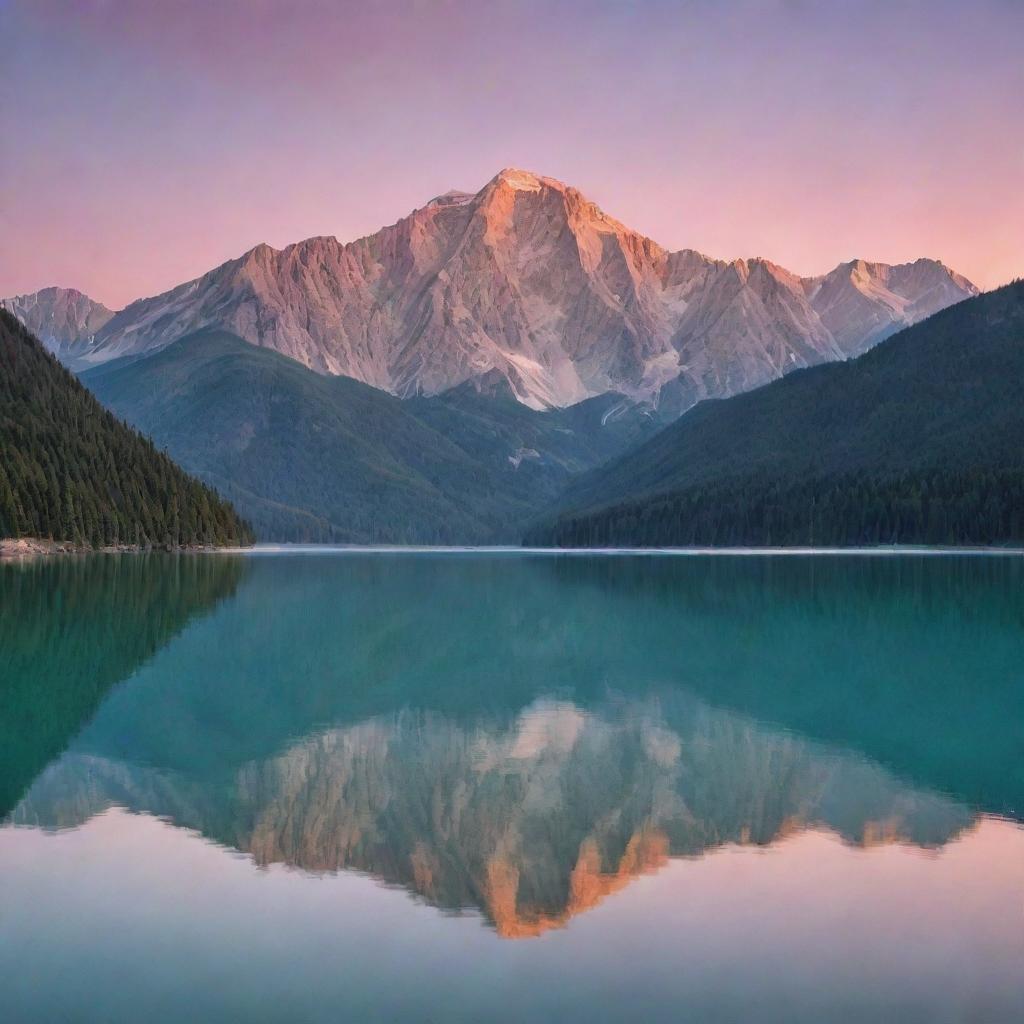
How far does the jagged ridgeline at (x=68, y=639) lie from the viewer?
27523 millimetres

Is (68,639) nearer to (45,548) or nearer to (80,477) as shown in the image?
(45,548)

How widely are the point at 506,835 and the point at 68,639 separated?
3085 cm

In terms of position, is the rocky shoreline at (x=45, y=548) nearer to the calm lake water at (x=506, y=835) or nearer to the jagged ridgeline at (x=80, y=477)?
the jagged ridgeline at (x=80, y=477)

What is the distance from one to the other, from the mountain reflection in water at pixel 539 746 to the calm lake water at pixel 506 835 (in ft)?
0.36

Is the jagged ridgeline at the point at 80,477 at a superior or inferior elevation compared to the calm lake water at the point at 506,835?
superior

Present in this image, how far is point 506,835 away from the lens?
20.0m

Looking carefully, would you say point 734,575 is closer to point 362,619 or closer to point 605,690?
point 362,619

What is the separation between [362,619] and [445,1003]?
159 feet

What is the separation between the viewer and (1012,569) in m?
119

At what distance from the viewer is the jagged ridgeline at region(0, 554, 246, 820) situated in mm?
27523

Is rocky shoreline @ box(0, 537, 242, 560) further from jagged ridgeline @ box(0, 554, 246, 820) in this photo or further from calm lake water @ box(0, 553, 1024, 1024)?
calm lake water @ box(0, 553, 1024, 1024)

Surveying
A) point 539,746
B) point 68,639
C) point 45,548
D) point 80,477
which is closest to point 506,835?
point 539,746

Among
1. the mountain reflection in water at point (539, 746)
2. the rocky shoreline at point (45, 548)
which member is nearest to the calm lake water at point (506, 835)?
the mountain reflection in water at point (539, 746)

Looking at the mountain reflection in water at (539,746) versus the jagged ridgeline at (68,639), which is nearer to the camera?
the mountain reflection in water at (539,746)
